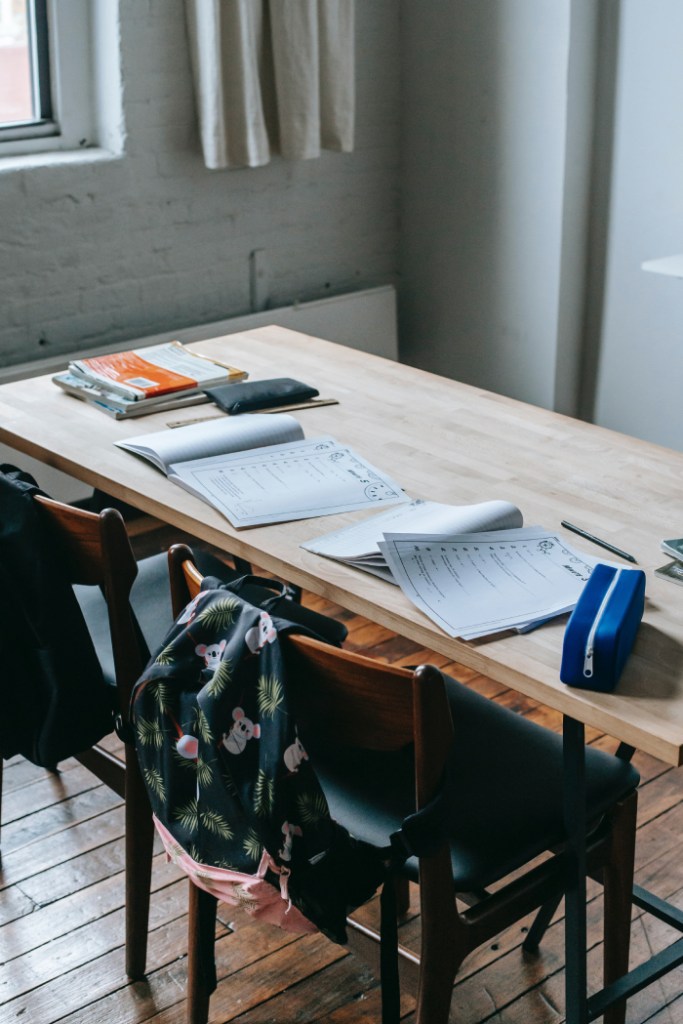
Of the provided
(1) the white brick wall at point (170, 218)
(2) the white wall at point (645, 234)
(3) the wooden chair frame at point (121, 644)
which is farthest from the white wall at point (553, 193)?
(3) the wooden chair frame at point (121, 644)

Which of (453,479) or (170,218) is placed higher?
(170,218)

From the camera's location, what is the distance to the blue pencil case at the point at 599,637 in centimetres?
Result: 134

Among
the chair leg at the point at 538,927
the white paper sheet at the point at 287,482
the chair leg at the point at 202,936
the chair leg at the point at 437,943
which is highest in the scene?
the white paper sheet at the point at 287,482

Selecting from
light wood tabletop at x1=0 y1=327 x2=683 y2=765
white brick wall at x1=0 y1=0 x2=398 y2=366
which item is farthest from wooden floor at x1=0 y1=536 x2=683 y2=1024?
white brick wall at x1=0 y1=0 x2=398 y2=366

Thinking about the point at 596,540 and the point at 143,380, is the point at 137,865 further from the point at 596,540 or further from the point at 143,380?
the point at 143,380

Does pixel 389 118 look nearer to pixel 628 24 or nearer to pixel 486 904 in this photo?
pixel 628 24

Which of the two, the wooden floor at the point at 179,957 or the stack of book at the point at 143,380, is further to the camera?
the stack of book at the point at 143,380

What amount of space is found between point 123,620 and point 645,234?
8.23 feet

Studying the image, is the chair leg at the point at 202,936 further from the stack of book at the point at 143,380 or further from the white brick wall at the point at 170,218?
the white brick wall at the point at 170,218

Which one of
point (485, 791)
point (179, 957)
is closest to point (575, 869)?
point (485, 791)

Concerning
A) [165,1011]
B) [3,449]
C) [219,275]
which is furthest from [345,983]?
[219,275]

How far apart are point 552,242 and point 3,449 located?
1.79m

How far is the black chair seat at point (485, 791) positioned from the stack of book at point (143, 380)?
93cm

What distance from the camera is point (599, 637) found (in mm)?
1343
